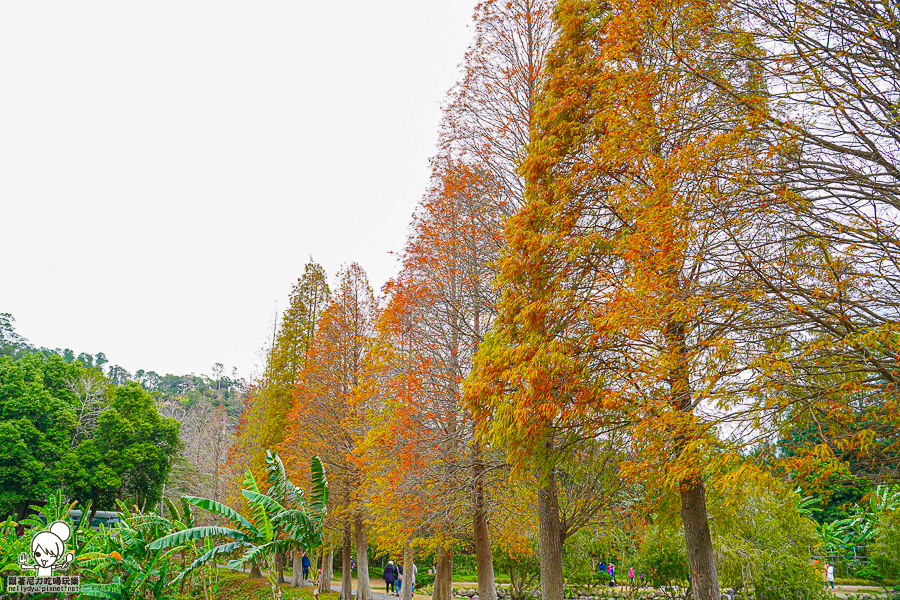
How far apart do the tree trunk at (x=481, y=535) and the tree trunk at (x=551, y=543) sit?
2.24 meters

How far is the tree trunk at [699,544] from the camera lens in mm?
6728

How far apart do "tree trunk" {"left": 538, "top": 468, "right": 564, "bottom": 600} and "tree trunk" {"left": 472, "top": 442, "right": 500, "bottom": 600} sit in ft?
7.36

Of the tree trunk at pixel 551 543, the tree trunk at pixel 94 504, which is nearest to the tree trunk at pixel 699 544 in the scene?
the tree trunk at pixel 551 543

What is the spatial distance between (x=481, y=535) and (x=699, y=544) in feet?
17.7

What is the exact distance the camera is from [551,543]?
8469mm

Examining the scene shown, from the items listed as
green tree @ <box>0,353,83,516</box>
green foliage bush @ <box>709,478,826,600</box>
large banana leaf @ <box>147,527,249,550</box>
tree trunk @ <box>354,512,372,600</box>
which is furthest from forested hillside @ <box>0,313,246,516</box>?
green foliage bush @ <box>709,478,826,600</box>

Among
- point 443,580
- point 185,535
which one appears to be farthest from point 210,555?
point 443,580

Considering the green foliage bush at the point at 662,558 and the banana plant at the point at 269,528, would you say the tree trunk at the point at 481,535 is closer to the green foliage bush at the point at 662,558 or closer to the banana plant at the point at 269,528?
the banana plant at the point at 269,528

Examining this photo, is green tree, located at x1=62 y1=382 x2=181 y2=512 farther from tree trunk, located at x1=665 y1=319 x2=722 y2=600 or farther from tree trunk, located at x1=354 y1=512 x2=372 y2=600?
tree trunk, located at x1=665 y1=319 x2=722 y2=600

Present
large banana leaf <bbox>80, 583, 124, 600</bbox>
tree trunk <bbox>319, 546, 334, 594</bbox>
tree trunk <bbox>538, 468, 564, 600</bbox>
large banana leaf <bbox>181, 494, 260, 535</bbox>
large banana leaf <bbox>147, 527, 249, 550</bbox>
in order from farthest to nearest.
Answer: tree trunk <bbox>319, 546, 334, 594</bbox>, large banana leaf <bbox>80, 583, 124, 600</bbox>, large banana leaf <bbox>147, 527, 249, 550</bbox>, large banana leaf <bbox>181, 494, 260, 535</bbox>, tree trunk <bbox>538, 468, 564, 600</bbox>

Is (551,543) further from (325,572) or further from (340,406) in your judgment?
(325,572)

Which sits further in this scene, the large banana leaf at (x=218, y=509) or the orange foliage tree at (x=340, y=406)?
the orange foliage tree at (x=340, y=406)

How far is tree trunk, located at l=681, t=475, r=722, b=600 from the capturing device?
6.73 meters

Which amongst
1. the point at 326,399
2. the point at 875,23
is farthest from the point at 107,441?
the point at 875,23
